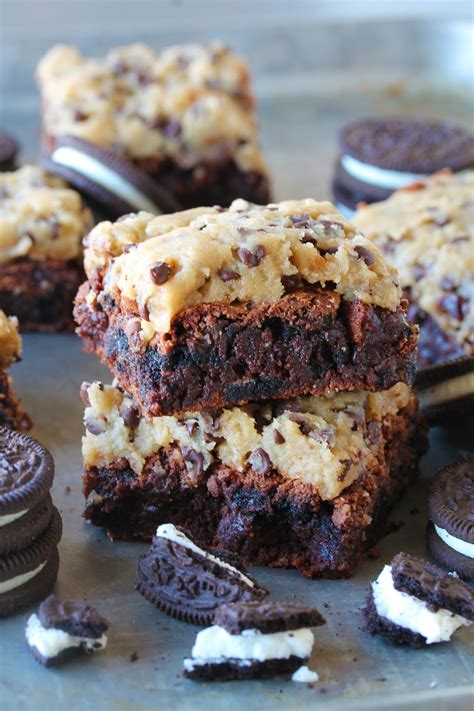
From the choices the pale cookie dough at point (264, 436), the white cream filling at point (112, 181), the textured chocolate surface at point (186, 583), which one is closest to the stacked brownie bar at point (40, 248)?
the white cream filling at point (112, 181)

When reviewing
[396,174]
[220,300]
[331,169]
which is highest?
[220,300]

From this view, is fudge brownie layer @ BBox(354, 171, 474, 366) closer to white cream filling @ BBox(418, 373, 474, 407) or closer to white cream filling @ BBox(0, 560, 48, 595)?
white cream filling @ BBox(418, 373, 474, 407)

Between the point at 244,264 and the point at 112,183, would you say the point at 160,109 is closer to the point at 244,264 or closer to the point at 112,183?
the point at 112,183

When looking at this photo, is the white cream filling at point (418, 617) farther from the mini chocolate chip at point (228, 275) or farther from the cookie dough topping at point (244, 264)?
the mini chocolate chip at point (228, 275)

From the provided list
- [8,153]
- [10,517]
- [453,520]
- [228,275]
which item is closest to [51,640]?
[10,517]

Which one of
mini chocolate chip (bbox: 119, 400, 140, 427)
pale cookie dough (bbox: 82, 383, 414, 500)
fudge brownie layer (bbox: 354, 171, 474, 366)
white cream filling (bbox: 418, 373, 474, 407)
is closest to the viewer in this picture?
pale cookie dough (bbox: 82, 383, 414, 500)

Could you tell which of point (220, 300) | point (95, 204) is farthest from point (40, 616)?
point (95, 204)

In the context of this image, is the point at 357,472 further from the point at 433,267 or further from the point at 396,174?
the point at 396,174

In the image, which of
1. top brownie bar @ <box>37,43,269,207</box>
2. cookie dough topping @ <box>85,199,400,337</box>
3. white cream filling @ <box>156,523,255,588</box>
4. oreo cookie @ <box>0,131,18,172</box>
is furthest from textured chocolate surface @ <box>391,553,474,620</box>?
oreo cookie @ <box>0,131,18,172</box>
